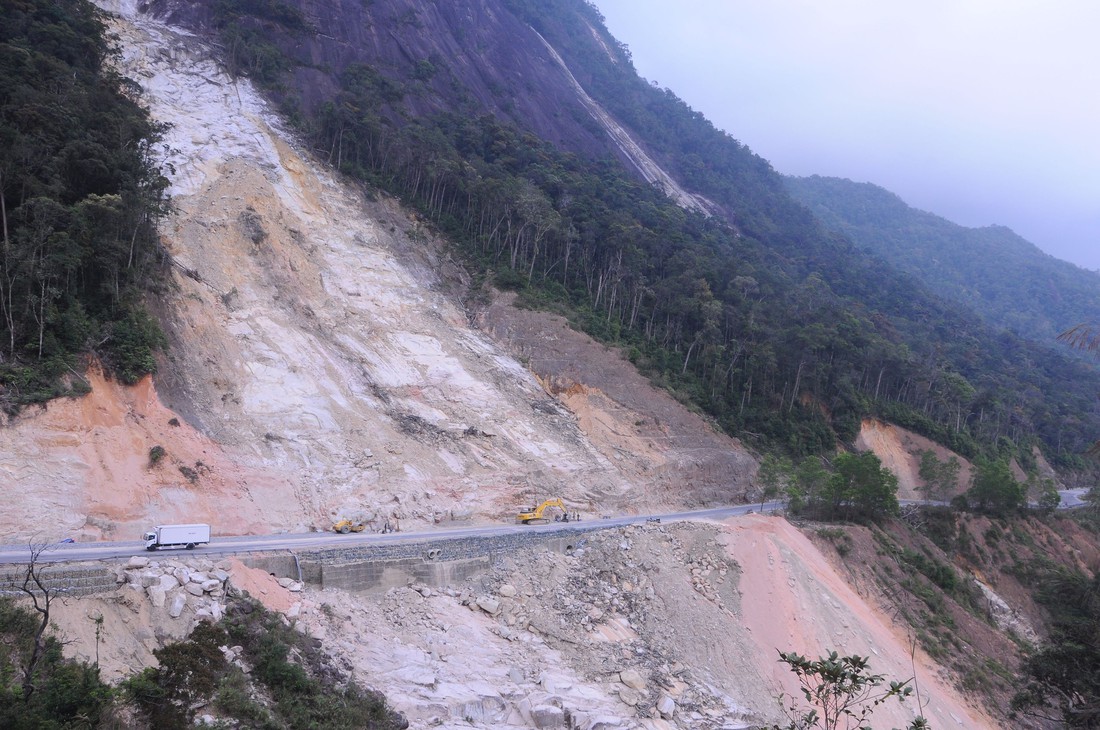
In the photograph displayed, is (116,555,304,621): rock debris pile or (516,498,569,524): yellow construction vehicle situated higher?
(116,555,304,621): rock debris pile

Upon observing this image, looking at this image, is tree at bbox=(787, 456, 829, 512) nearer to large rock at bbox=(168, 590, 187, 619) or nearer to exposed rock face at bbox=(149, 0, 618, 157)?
large rock at bbox=(168, 590, 187, 619)

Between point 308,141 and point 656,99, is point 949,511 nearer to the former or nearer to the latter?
point 308,141

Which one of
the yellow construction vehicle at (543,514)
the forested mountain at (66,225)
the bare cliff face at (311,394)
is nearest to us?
the forested mountain at (66,225)

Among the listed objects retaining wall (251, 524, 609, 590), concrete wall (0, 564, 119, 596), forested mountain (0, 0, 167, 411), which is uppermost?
forested mountain (0, 0, 167, 411)

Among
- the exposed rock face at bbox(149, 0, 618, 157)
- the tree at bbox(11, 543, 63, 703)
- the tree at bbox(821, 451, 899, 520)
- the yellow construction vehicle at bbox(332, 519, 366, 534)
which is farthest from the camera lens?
the exposed rock face at bbox(149, 0, 618, 157)

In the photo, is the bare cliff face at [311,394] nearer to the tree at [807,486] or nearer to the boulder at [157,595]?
the tree at [807,486]

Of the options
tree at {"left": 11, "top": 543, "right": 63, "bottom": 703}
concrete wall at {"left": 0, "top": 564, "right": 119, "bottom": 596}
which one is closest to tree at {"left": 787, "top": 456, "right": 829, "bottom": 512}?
concrete wall at {"left": 0, "top": 564, "right": 119, "bottom": 596}

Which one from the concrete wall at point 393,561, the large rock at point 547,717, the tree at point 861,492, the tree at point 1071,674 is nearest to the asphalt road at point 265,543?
the concrete wall at point 393,561
